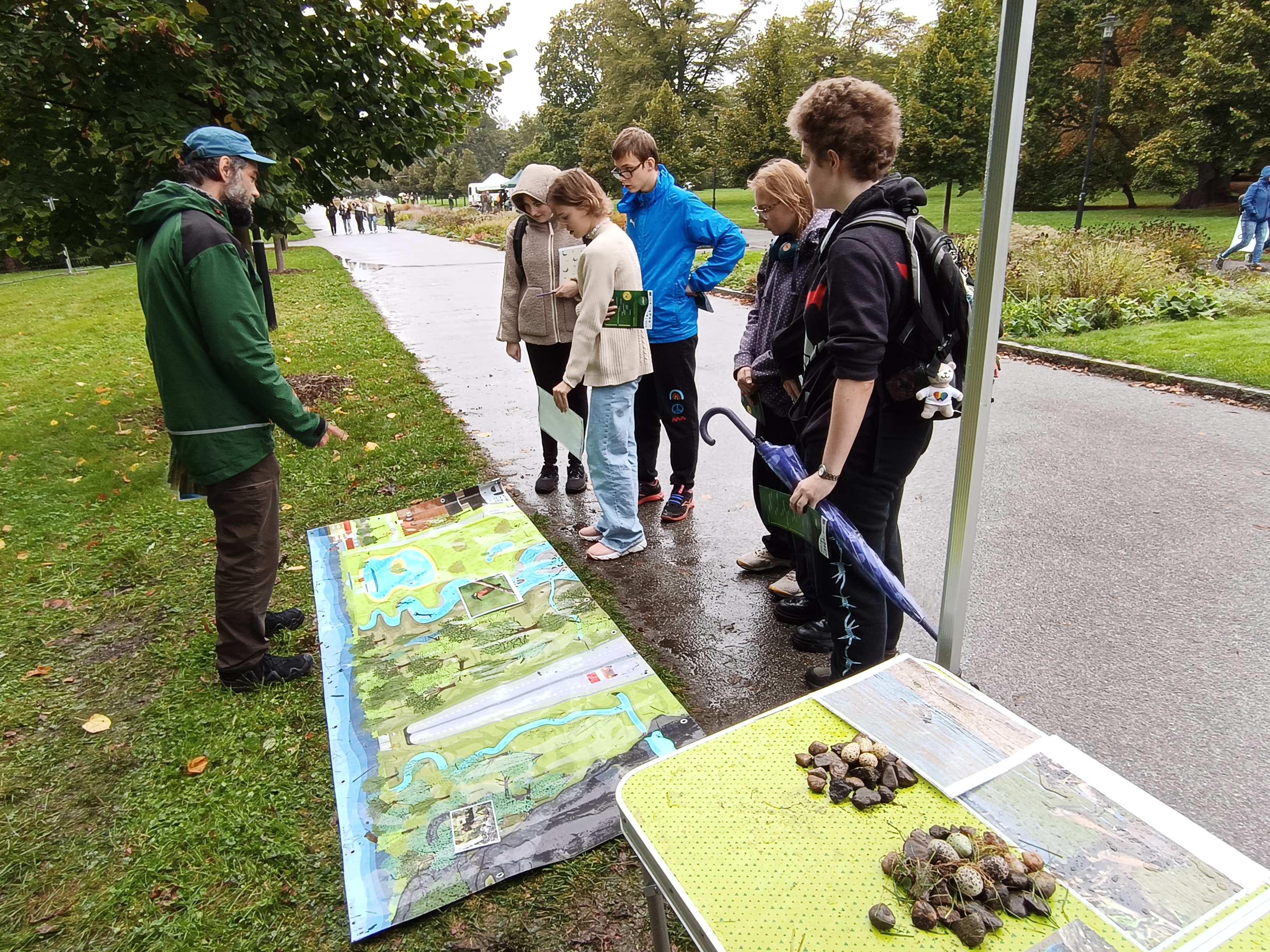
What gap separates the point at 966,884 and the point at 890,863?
0.42 feet

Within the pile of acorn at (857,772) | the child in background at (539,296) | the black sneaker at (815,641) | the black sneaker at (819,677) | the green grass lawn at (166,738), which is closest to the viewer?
the pile of acorn at (857,772)

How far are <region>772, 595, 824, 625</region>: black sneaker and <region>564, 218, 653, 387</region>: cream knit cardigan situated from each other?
1294 mm

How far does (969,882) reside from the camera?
1233mm

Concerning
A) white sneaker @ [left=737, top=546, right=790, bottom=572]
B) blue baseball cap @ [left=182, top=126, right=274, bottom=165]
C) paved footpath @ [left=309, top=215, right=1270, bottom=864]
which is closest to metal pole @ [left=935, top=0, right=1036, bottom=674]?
paved footpath @ [left=309, top=215, right=1270, bottom=864]

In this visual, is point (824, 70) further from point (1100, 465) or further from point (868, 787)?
point (868, 787)

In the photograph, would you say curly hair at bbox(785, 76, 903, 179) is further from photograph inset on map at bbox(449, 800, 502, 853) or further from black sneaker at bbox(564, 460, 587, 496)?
black sneaker at bbox(564, 460, 587, 496)

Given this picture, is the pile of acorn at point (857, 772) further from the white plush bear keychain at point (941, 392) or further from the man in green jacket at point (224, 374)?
the man in green jacket at point (224, 374)

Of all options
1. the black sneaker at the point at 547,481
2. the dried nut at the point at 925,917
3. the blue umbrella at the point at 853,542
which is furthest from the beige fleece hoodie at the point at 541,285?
the dried nut at the point at 925,917

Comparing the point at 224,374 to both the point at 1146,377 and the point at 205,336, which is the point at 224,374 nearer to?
the point at 205,336

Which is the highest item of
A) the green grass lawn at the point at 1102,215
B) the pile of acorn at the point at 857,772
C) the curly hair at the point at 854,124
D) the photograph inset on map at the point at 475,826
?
the green grass lawn at the point at 1102,215

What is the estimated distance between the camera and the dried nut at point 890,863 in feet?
4.29

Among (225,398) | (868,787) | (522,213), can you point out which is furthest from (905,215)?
(522,213)

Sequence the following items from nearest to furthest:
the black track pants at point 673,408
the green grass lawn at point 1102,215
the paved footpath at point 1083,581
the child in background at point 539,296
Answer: the paved footpath at point 1083,581
the black track pants at point 673,408
the child in background at point 539,296
the green grass lawn at point 1102,215

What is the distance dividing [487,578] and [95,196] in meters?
4.00
